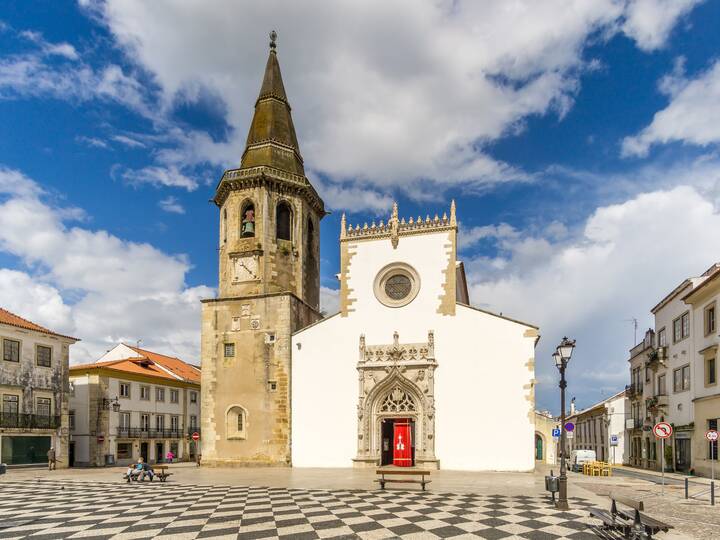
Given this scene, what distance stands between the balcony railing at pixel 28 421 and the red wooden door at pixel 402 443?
66.3ft

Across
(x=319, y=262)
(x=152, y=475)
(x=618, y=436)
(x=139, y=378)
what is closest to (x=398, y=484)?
(x=152, y=475)

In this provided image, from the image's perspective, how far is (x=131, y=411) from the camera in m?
37.4

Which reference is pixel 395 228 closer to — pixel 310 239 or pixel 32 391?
pixel 310 239

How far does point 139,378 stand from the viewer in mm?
38281

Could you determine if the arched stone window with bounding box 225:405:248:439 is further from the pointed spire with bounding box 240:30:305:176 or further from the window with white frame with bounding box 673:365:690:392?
the window with white frame with bounding box 673:365:690:392

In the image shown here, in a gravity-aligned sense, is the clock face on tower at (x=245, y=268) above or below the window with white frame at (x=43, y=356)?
above

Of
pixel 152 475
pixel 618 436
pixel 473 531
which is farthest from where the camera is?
pixel 618 436

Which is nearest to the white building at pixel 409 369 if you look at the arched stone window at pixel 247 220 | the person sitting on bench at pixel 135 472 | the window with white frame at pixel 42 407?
the arched stone window at pixel 247 220

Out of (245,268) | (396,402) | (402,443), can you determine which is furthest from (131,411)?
(402,443)

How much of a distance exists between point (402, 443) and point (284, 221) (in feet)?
44.8

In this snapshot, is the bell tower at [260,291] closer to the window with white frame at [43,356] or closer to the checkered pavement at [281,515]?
the checkered pavement at [281,515]

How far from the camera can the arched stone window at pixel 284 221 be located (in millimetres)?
29812

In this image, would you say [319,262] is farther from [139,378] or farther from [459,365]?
[139,378]

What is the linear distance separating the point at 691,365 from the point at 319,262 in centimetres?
2128
